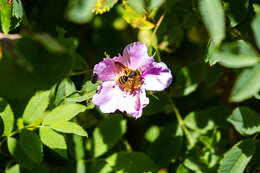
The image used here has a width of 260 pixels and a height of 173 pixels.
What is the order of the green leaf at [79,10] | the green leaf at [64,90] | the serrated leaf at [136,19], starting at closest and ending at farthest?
the green leaf at [79,10] → the green leaf at [64,90] → the serrated leaf at [136,19]

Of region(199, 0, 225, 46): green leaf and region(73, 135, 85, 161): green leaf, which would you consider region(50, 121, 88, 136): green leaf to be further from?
region(199, 0, 225, 46): green leaf

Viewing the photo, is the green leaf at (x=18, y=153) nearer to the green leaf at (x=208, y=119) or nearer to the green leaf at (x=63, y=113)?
the green leaf at (x=63, y=113)

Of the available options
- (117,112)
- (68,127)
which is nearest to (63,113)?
(68,127)

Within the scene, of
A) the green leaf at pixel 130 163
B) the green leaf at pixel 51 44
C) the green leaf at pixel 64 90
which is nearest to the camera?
the green leaf at pixel 51 44

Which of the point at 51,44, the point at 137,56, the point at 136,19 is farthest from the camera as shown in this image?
the point at 136,19

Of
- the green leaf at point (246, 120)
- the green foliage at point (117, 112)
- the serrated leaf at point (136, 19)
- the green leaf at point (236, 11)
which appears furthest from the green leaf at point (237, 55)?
the serrated leaf at point (136, 19)

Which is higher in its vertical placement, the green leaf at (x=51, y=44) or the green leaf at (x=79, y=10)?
the green leaf at (x=79, y=10)

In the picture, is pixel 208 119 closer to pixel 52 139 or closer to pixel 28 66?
pixel 52 139
